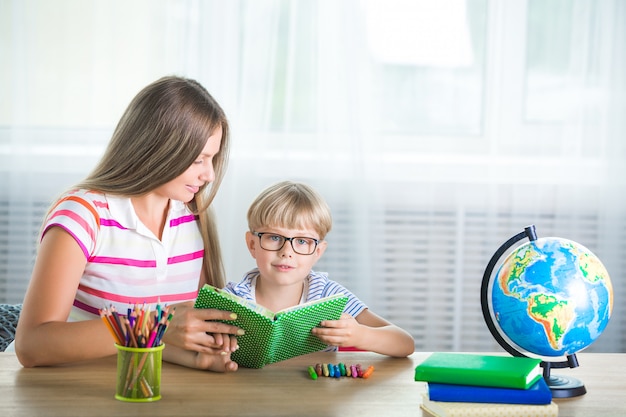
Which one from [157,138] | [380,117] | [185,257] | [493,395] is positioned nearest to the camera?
[493,395]

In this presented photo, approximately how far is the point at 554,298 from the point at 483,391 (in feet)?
0.73

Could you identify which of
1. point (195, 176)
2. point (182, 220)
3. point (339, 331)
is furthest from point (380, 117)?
point (339, 331)

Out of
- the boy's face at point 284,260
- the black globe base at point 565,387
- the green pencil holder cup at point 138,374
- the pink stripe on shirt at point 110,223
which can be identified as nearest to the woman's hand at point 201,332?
the green pencil holder cup at point 138,374

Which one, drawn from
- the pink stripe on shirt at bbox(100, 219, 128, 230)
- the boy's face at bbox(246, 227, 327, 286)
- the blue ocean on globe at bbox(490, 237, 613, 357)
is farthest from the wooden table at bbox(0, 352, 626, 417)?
the pink stripe on shirt at bbox(100, 219, 128, 230)

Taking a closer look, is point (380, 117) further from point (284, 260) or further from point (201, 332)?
point (201, 332)

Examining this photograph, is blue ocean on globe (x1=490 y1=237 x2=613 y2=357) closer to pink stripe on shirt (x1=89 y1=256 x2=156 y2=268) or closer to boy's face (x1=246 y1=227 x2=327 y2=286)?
boy's face (x1=246 y1=227 x2=327 y2=286)

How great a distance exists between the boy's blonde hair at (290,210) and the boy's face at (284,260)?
14 mm

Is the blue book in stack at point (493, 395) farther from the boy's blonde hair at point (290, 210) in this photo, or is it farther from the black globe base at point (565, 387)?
the boy's blonde hair at point (290, 210)

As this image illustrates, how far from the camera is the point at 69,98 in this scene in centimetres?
349

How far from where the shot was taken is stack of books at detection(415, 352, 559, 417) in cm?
133

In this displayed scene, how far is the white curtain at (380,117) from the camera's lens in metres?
3.46

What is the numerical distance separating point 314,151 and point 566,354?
212 cm

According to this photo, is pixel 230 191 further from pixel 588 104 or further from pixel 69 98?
pixel 588 104

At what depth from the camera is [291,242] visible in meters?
1.81
